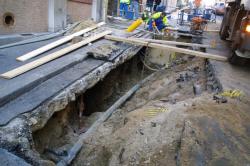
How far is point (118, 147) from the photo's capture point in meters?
4.72

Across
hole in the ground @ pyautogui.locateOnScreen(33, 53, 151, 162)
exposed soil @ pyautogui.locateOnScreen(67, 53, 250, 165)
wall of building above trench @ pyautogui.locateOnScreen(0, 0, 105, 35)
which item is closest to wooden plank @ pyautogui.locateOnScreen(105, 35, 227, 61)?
hole in the ground @ pyautogui.locateOnScreen(33, 53, 151, 162)

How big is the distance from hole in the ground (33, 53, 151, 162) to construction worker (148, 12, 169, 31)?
77.5 inches

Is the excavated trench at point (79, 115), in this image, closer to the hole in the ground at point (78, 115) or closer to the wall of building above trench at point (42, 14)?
the hole in the ground at point (78, 115)

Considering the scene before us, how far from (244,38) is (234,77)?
47.7 inches

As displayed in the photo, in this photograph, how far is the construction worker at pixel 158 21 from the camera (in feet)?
38.5

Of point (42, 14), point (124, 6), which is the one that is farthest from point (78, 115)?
point (124, 6)

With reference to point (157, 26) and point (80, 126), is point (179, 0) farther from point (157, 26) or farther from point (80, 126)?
point (80, 126)

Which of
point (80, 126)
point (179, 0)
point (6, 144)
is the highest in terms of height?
point (179, 0)

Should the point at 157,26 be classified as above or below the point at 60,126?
above

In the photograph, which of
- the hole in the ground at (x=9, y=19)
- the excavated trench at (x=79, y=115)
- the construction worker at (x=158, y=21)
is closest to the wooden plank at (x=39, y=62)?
the excavated trench at (x=79, y=115)

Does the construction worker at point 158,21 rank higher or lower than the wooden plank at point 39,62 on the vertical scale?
higher

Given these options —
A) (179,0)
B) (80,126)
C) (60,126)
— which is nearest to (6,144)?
(60,126)

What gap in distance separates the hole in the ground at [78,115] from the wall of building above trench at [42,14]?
3.09 meters

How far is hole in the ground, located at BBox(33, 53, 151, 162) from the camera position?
206 inches
